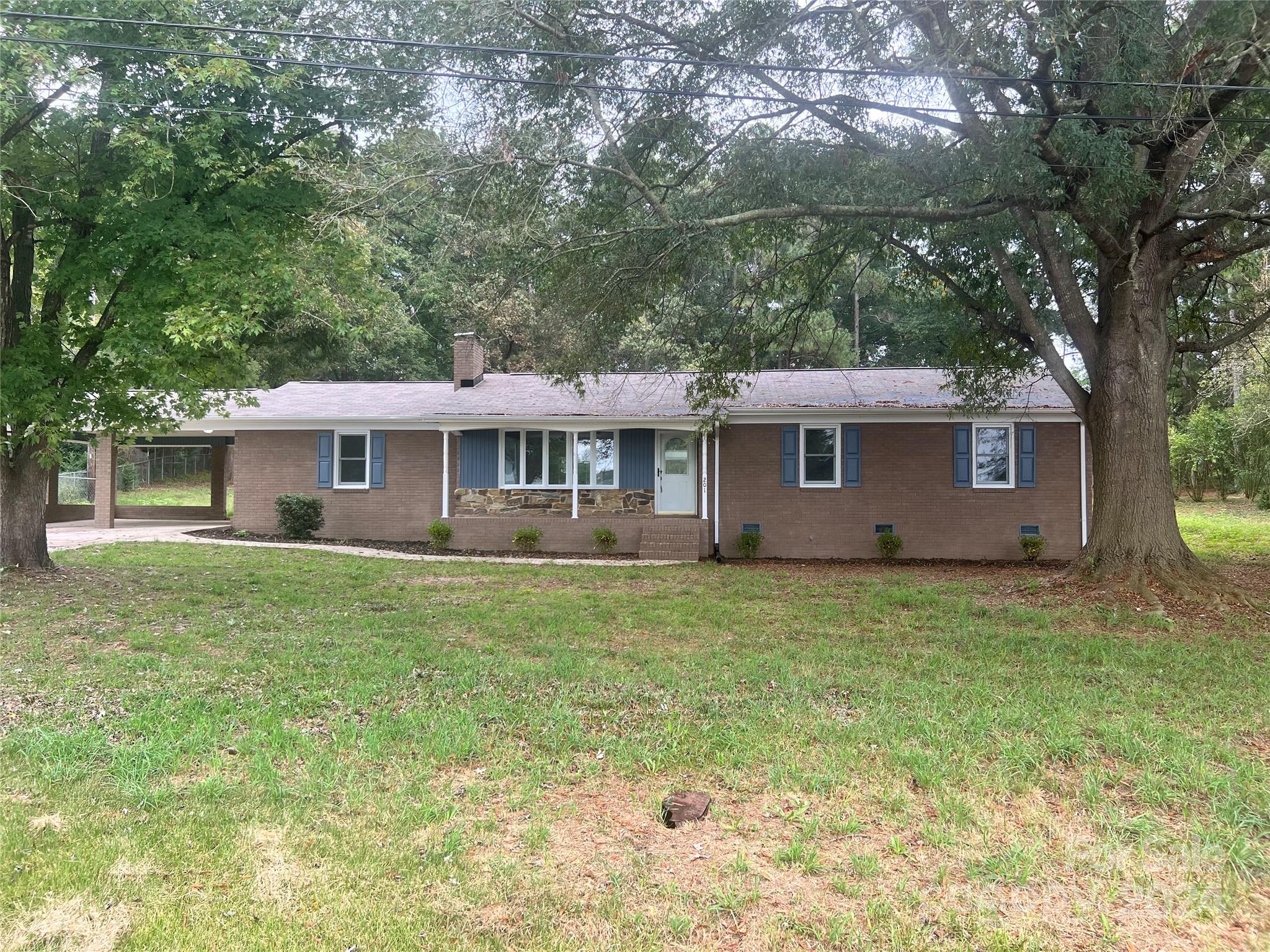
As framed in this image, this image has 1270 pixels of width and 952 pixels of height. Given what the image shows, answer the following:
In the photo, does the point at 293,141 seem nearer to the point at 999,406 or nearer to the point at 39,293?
the point at 39,293

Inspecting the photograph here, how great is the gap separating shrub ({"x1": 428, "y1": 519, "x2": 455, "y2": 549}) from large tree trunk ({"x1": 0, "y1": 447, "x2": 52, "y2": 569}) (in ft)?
20.6

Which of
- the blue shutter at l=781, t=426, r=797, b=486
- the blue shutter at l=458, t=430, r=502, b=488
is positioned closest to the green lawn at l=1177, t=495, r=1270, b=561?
the blue shutter at l=781, t=426, r=797, b=486

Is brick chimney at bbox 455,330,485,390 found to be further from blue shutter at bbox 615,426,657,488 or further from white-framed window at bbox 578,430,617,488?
blue shutter at bbox 615,426,657,488

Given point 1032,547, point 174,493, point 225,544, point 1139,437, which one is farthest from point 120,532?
point 1139,437

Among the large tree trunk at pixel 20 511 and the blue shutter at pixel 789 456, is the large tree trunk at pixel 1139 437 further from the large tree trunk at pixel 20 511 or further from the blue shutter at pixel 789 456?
the large tree trunk at pixel 20 511

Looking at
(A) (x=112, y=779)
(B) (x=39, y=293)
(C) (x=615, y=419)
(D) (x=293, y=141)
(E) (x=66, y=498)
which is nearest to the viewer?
(A) (x=112, y=779)

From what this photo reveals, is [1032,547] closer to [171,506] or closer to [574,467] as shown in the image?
[574,467]

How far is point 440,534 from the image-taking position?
50.4 ft

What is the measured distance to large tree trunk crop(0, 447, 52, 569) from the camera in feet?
33.0

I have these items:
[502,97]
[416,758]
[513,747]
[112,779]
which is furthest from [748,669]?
[502,97]

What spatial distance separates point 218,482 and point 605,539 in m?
12.4

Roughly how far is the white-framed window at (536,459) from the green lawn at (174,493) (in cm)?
1299

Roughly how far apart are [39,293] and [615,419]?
897cm

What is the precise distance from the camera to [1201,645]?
7340mm
